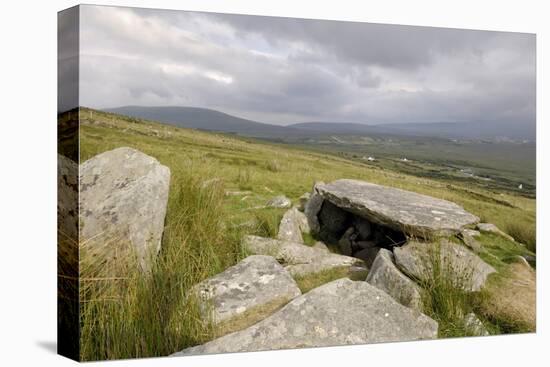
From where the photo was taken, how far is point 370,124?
9812 millimetres

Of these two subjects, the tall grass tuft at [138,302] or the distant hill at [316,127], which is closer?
the tall grass tuft at [138,302]

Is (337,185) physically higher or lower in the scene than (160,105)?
lower

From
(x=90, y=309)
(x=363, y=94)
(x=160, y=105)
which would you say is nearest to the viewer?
(x=90, y=309)

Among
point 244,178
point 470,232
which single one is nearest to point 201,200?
point 244,178

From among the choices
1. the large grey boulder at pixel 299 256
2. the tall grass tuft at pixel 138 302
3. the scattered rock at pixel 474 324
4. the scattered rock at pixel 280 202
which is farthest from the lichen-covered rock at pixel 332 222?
the tall grass tuft at pixel 138 302

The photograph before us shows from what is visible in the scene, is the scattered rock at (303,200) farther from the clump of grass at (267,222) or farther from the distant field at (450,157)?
the distant field at (450,157)

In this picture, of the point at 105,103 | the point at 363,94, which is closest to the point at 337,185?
the point at 363,94

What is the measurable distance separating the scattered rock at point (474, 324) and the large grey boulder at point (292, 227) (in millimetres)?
2605

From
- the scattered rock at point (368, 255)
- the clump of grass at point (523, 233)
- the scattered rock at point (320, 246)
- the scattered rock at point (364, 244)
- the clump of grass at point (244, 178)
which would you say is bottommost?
the scattered rock at point (368, 255)

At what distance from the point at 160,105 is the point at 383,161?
3.62m

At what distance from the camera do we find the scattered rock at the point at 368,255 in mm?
9203

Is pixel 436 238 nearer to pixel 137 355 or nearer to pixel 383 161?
pixel 383 161

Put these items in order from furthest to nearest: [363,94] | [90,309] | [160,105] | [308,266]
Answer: [363,94]
[308,266]
[160,105]
[90,309]

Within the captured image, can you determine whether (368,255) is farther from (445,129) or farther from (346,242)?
(445,129)
